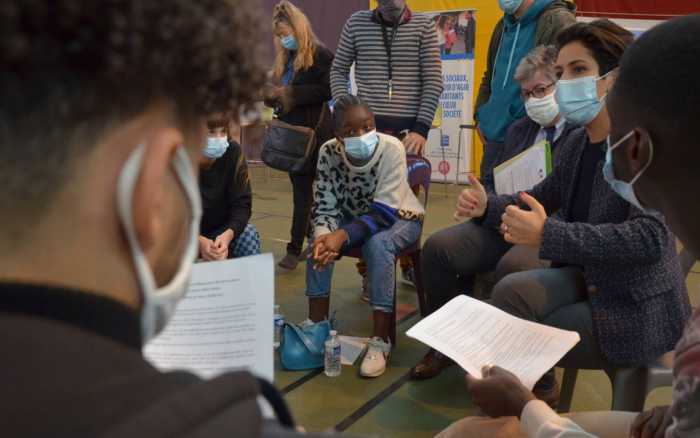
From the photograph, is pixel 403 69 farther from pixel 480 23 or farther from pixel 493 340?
pixel 480 23

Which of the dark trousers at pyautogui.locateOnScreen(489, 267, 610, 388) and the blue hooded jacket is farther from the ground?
the blue hooded jacket

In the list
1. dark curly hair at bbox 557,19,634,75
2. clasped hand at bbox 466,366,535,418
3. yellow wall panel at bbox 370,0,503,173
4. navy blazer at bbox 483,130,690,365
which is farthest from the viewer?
yellow wall panel at bbox 370,0,503,173

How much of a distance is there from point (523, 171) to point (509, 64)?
815 millimetres

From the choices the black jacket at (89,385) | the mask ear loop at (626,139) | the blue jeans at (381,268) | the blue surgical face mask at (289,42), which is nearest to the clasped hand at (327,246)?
the blue jeans at (381,268)

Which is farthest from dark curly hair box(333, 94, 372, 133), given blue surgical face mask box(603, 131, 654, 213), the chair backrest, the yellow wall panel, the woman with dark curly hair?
the yellow wall panel

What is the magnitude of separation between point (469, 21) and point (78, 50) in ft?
22.0

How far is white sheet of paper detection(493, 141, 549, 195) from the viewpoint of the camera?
7.35 ft

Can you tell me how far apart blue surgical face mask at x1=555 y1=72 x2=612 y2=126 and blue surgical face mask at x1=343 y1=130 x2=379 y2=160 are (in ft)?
2.91

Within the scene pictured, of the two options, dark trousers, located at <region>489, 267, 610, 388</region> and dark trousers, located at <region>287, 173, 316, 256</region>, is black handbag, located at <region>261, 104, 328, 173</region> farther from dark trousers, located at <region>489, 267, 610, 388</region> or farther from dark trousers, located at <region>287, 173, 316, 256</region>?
dark trousers, located at <region>489, 267, 610, 388</region>

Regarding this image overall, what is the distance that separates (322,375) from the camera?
246 centimetres

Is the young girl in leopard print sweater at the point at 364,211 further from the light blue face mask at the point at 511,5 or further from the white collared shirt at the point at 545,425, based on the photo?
the white collared shirt at the point at 545,425

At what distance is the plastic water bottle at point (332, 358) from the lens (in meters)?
2.42

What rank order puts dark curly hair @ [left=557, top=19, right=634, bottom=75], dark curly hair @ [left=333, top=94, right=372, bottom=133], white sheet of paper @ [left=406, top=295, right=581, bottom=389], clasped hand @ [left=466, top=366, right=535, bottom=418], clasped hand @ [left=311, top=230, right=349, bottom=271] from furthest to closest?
dark curly hair @ [left=333, top=94, right=372, bottom=133] → clasped hand @ [left=311, top=230, right=349, bottom=271] → dark curly hair @ [left=557, top=19, right=634, bottom=75] → white sheet of paper @ [left=406, top=295, right=581, bottom=389] → clasped hand @ [left=466, top=366, right=535, bottom=418]

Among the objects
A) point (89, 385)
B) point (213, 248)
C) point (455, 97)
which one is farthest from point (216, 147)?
point (455, 97)
